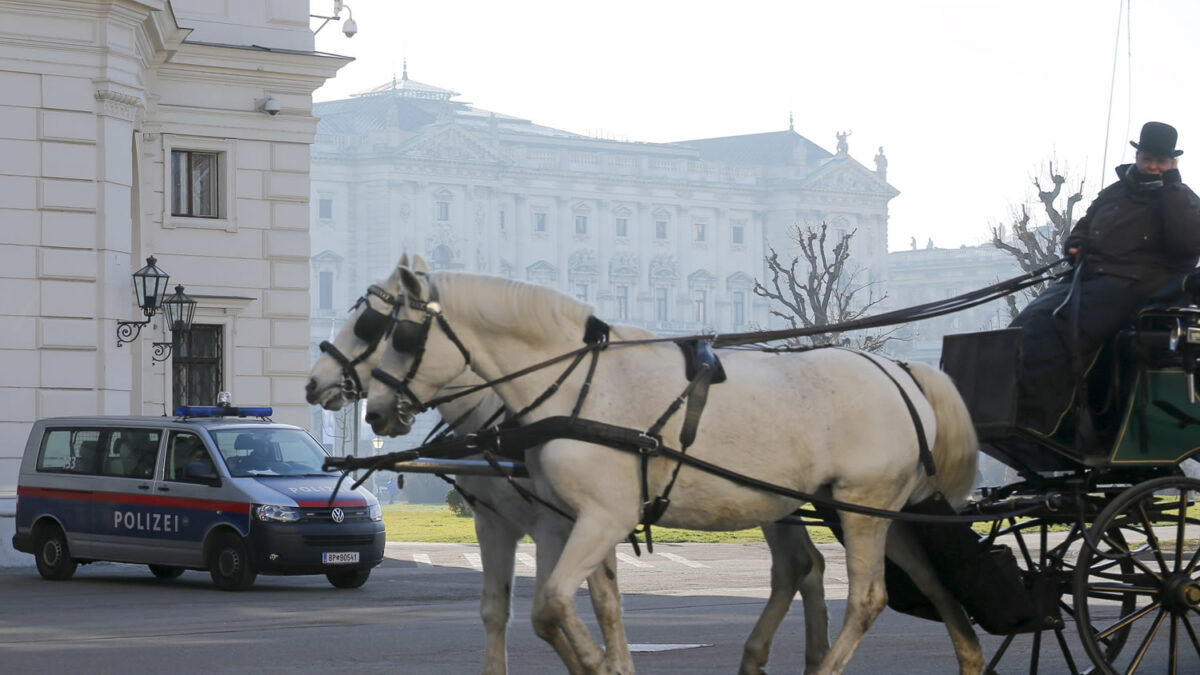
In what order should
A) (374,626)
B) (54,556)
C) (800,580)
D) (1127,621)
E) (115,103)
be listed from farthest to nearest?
(115,103) < (54,556) < (374,626) < (800,580) < (1127,621)

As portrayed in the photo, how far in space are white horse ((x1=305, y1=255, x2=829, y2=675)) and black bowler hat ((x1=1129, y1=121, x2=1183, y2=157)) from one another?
7.97 ft

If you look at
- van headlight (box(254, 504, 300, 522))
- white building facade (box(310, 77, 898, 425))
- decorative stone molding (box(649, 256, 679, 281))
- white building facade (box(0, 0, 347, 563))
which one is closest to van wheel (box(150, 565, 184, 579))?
white building facade (box(0, 0, 347, 563))

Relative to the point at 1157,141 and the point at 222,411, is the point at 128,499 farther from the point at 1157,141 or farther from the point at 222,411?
the point at 1157,141

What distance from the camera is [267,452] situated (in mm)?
17406

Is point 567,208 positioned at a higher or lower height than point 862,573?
higher

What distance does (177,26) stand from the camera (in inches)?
941

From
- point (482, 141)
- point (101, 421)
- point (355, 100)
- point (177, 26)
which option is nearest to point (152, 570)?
point (101, 421)

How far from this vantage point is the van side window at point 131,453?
1752 centimetres

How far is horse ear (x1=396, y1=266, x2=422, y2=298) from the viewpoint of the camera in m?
7.36

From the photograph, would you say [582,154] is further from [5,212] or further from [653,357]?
[653,357]

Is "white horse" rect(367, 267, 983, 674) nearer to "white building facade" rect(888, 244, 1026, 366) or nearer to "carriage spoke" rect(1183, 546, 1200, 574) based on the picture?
"carriage spoke" rect(1183, 546, 1200, 574)

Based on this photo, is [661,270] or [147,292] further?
[661,270]

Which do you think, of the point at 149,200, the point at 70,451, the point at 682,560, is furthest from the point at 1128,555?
the point at 149,200

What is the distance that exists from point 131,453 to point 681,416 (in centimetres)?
1162
